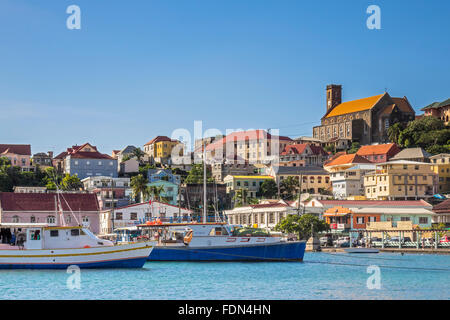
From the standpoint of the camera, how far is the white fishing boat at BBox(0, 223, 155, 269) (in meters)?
42.6

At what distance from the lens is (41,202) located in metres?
90.1

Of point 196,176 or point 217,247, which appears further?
point 196,176

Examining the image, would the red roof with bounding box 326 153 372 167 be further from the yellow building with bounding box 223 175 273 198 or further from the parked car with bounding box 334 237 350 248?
the parked car with bounding box 334 237 350 248

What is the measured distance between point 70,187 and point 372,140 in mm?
82089

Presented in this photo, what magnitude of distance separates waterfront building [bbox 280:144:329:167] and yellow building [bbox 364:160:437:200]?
119ft

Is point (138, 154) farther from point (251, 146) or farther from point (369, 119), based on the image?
point (369, 119)

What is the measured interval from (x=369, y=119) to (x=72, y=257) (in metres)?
146

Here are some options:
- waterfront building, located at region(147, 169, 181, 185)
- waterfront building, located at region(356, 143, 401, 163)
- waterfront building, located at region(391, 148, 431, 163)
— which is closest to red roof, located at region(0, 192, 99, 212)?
waterfront building, located at region(147, 169, 181, 185)

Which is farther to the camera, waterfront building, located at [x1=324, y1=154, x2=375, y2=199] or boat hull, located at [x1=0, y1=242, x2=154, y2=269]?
waterfront building, located at [x1=324, y1=154, x2=375, y2=199]

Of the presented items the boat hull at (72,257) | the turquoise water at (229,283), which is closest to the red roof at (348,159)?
the turquoise water at (229,283)

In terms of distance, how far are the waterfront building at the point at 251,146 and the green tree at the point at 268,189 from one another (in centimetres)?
3623

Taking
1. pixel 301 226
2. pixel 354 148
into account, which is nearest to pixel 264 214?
pixel 301 226

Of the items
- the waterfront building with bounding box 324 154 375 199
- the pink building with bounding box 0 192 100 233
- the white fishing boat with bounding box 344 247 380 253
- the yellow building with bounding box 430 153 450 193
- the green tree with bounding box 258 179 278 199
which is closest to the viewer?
the white fishing boat with bounding box 344 247 380 253
